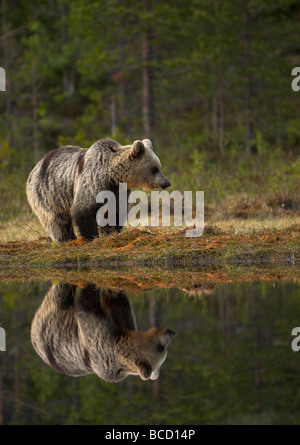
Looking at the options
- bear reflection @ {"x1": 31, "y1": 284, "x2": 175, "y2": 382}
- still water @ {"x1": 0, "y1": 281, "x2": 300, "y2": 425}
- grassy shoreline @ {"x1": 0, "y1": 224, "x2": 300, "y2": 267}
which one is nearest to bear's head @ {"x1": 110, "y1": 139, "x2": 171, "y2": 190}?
grassy shoreline @ {"x1": 0, "y1": 224, "x2": 300, "y2": 267}

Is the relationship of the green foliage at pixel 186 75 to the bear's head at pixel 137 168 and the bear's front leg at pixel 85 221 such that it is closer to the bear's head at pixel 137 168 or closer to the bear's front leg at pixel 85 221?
the bear's head at pixel 137 168

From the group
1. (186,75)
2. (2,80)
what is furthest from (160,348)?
(186,75)

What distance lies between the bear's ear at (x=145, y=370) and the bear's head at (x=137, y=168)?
6.47 m

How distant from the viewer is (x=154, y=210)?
1616cm

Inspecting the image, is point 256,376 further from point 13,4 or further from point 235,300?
point 13,4

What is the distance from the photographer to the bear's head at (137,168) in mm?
11641

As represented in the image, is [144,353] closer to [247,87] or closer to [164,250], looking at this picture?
[164,250]

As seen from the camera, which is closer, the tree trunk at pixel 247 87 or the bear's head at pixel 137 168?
the bear's head at pixel 137 168

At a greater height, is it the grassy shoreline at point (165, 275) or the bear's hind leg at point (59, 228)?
the bear's hind leg at point (59, 228)

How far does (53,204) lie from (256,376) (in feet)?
25.7

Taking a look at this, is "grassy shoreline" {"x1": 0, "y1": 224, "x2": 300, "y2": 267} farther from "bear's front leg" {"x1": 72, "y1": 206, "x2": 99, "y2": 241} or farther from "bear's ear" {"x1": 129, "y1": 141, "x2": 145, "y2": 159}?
"bear's ear" {"x1": 129, "y1": 141, "x2": 145, "y2": 159}

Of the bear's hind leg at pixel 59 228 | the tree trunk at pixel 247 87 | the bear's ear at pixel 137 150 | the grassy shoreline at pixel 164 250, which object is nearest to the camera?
the grassy shoreline at pixel 164 250

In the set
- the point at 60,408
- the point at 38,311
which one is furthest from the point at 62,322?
the point at 60,408

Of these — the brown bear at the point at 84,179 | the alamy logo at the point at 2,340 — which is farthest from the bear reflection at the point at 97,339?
the brown bear at the point at 84,179
